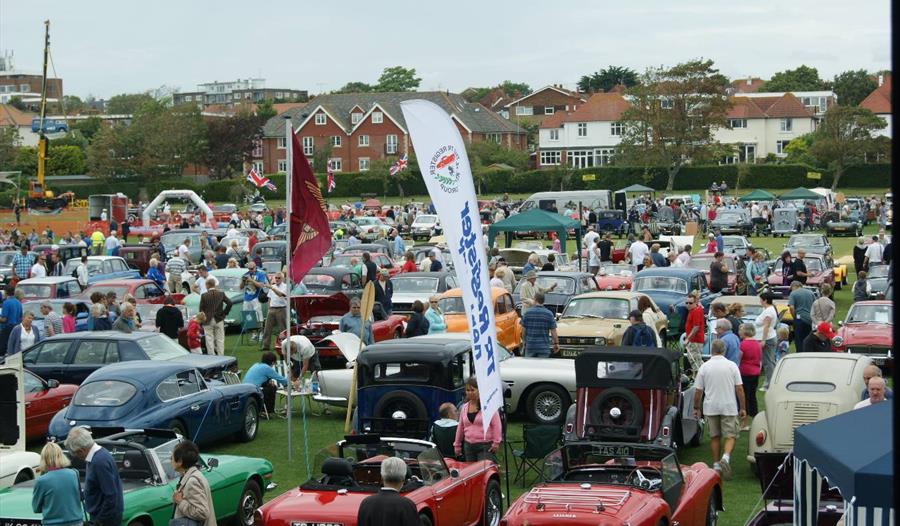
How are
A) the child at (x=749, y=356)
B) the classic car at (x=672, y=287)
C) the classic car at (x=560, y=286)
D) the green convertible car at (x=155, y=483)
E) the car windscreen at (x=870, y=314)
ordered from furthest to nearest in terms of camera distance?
the classic car at (x=560, y=286)
the classic car at (x=672, y=287)
the car windscreen at (x=870, y=314)
the child at (x=749, y=356)
the green convertible car at (x=155, y=483)

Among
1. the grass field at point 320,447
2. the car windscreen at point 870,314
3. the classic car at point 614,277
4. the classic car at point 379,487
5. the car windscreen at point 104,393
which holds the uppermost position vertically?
the classic car at point 614,277

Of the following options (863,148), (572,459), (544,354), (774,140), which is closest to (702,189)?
(863,148)

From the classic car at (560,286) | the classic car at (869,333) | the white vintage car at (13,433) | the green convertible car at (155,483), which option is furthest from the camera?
the classic car at (560,286)

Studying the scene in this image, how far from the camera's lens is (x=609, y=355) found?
14008 mm

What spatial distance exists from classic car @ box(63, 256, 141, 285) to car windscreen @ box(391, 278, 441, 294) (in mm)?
8081

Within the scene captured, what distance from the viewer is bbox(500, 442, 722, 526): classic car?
976 centimetres

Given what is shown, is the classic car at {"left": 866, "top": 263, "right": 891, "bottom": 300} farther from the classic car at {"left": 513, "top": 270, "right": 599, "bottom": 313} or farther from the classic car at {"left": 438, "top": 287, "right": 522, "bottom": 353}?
the classic car at {"left": 438, "top": 287, "right": 522, "bottom": 353}

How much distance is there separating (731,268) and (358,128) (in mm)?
82636

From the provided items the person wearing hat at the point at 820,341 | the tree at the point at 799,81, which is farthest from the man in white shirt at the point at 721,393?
the tree at the point at 799,81

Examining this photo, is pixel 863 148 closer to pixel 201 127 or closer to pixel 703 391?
pixel 201 127

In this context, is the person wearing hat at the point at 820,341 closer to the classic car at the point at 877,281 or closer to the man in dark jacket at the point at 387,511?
the classic car at the point at 877,281

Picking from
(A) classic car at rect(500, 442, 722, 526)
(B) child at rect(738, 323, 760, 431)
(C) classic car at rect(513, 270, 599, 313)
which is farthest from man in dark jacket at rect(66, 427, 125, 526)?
(C) classic car at rect(513, 270, 599, 313)

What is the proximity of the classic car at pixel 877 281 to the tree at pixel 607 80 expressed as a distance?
139433 millimetres

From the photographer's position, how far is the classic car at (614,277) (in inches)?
1145
